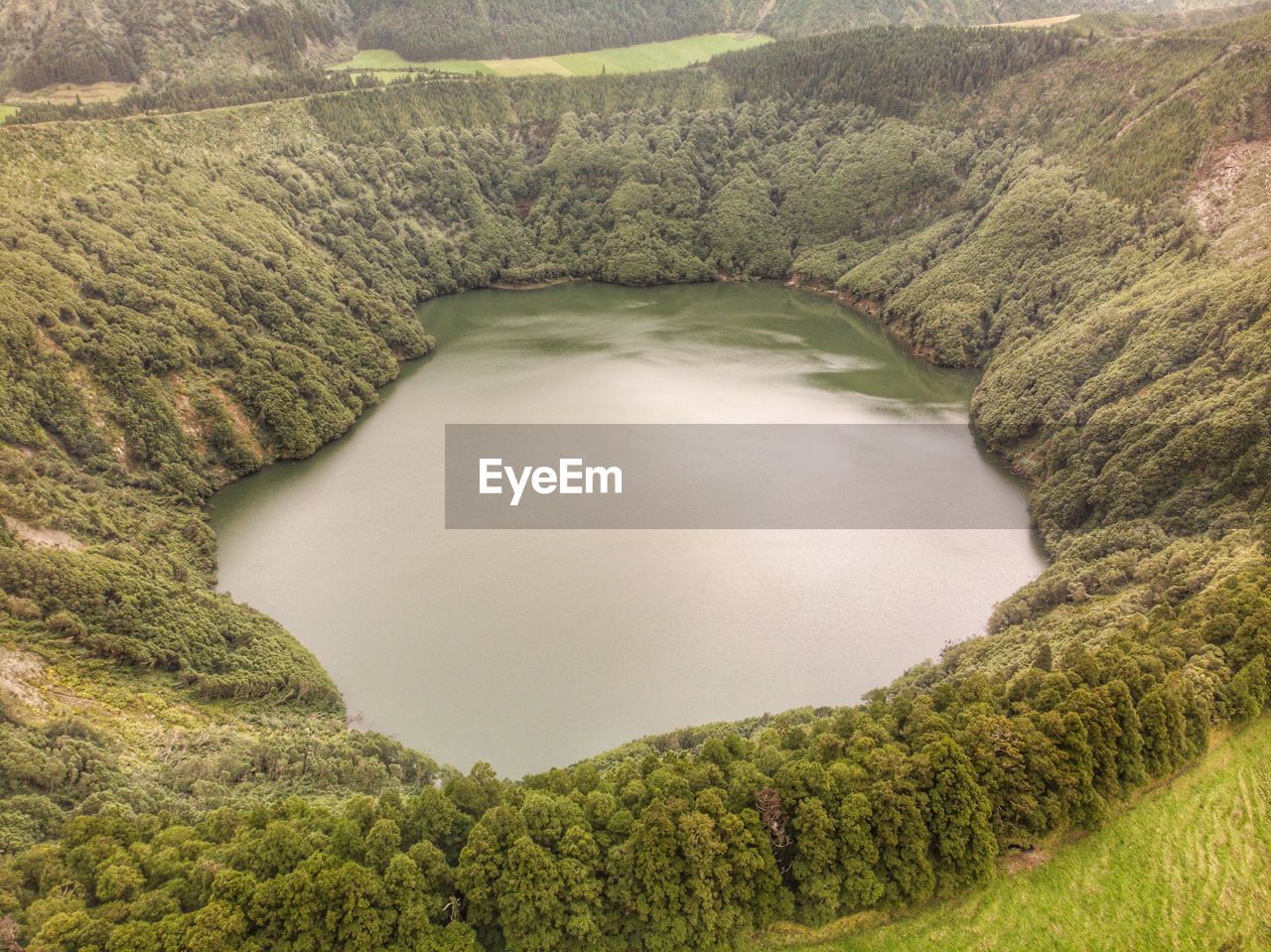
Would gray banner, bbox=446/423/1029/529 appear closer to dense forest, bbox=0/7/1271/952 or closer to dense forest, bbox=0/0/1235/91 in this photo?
dense forest, bbox=0/7/1271/952

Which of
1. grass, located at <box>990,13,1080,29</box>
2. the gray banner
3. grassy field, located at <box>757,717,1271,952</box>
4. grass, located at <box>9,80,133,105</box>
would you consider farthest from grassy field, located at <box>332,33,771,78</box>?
grassy field, located at <box>757,717,1271,952</box>

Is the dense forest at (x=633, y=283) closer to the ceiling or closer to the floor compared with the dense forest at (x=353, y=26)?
closer to the floor

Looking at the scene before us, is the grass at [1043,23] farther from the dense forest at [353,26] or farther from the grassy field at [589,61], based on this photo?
the grassy field at [589,61]

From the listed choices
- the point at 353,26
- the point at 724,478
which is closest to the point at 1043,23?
the point at 353,26

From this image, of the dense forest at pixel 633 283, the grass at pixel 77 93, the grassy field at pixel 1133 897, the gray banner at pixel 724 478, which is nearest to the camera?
the grassy field at pixel 1133 897

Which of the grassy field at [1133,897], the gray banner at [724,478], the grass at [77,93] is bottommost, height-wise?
the grassy field at [1133,897]

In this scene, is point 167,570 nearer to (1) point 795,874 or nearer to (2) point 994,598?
(1) point 795,874

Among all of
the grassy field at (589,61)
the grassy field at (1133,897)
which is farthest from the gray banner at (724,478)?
the grassy field at (589,61)

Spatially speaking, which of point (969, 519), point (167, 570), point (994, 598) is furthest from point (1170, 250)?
point (167, 570)
